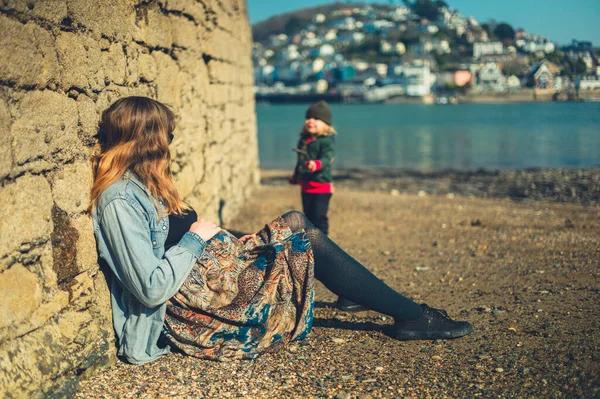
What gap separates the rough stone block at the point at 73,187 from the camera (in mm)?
2502

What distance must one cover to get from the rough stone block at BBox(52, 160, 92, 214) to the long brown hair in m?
0.05

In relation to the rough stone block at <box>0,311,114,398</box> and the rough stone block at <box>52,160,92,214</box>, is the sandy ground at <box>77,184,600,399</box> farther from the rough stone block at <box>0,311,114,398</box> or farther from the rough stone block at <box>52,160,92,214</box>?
the rough stone block at <box>52,160,92,214</box>

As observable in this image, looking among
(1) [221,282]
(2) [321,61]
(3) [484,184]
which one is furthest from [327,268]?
(2) [321,61]

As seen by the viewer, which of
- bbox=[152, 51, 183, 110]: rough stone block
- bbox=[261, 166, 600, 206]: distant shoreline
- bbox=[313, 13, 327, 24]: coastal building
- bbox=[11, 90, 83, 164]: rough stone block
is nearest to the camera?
bbox=[11, 90, 83, 164]: rough stone block

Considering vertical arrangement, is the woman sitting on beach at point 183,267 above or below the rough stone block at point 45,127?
below

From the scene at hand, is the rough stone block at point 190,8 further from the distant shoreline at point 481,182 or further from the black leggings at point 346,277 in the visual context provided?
the distant shoreline at point 481,182

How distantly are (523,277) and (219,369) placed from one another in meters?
2.73

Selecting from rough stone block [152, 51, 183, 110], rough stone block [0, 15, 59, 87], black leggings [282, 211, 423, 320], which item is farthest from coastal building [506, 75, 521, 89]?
rough stone block [0, 15, 59, 87]

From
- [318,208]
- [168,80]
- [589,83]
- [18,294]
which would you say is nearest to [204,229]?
[18,294]

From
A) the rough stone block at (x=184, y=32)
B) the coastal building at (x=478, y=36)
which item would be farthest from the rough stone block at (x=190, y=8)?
the coastal building at (x=478, y=36)

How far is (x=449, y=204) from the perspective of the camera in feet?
30.2

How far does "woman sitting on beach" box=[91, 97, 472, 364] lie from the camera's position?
2568 millimetres

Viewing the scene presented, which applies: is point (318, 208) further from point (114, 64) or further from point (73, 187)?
point (73, 187)

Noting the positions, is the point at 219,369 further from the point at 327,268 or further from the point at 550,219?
the point at 550,219
